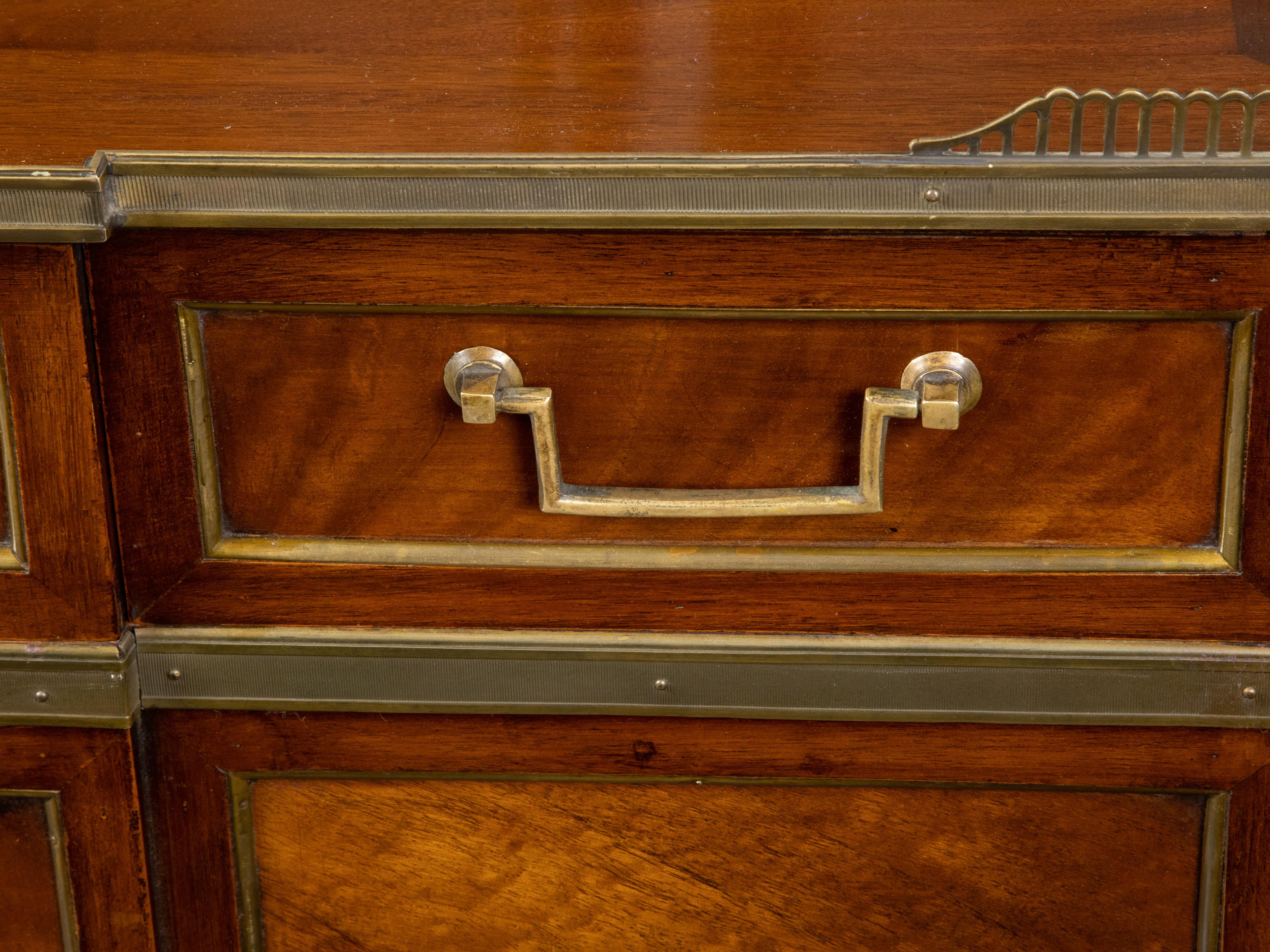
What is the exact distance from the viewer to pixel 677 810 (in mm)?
584

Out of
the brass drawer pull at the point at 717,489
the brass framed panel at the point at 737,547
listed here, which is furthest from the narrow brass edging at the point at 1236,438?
the brass drawer pull at the point at 717,489

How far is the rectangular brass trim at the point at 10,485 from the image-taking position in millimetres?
512

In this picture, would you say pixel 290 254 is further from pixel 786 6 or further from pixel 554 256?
pixel 786 6

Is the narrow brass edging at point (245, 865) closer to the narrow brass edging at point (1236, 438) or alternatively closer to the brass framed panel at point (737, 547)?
the brass framed panel at point (737, 547)

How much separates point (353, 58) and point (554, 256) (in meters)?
0.30

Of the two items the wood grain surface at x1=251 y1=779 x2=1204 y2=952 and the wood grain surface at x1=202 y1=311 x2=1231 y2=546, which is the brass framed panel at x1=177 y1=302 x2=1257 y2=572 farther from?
the wood grain surface at x1=251 y1=779 x2=1204 y2=952

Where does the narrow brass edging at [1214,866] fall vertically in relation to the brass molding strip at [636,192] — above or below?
below

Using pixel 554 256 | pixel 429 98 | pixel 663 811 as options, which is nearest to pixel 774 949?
pixel 663 811

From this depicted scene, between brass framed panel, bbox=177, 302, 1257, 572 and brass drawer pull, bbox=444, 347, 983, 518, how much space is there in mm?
22

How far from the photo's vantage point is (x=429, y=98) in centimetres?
63

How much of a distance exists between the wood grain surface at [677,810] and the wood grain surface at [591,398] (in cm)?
5

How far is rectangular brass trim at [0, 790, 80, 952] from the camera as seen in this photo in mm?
Result: 573

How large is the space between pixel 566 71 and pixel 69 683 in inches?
16.1

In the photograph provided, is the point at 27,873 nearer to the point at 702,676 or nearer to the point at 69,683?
the point at 69,683
